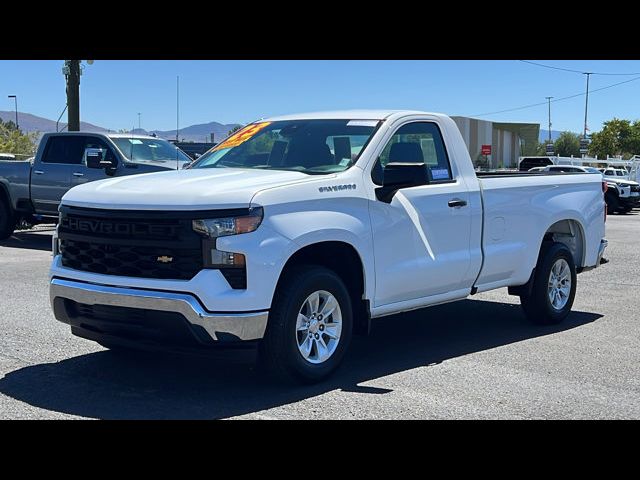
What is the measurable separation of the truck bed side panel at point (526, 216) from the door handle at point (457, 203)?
35cm

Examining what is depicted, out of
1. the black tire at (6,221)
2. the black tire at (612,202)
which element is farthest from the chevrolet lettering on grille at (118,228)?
the black tire at (612,202)

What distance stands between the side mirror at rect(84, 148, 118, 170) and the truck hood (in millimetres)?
6227

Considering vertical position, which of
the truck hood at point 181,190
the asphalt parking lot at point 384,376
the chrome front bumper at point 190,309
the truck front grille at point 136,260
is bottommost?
the asphalt parking lot at point 384,376

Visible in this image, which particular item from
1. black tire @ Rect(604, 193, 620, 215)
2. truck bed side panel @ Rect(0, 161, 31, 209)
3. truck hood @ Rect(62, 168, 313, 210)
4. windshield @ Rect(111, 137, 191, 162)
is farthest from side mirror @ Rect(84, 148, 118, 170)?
black tire @ Rect(604, 193, 620, 215)

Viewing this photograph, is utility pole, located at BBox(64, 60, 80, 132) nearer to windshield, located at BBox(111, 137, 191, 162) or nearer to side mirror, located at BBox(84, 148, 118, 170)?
windshield, located at BBox(111, 137, 191, 162)

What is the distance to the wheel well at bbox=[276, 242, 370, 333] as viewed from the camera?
6461 millimetres

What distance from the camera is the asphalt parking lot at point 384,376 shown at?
570 cm

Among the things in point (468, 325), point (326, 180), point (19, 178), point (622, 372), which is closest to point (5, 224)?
point (19, 178)

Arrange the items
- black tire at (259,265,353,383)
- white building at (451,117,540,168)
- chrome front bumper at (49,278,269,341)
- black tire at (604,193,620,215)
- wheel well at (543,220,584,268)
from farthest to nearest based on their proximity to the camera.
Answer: white building at (451,117,540,168)
black tire at (604,193,620,215)
wheel well at (543,220,584,268)
black tire at (259,265,353,383)
chrome front bumper at (49,278,269,341)

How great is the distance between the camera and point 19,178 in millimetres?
16297

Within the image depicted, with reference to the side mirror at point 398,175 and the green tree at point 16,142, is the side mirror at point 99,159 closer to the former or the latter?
the side mirror at point 398,175

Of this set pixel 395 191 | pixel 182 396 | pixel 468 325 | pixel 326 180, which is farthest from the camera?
pixel 468 325

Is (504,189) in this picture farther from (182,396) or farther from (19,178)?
(19,178)

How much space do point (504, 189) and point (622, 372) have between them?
2010 millimetres
